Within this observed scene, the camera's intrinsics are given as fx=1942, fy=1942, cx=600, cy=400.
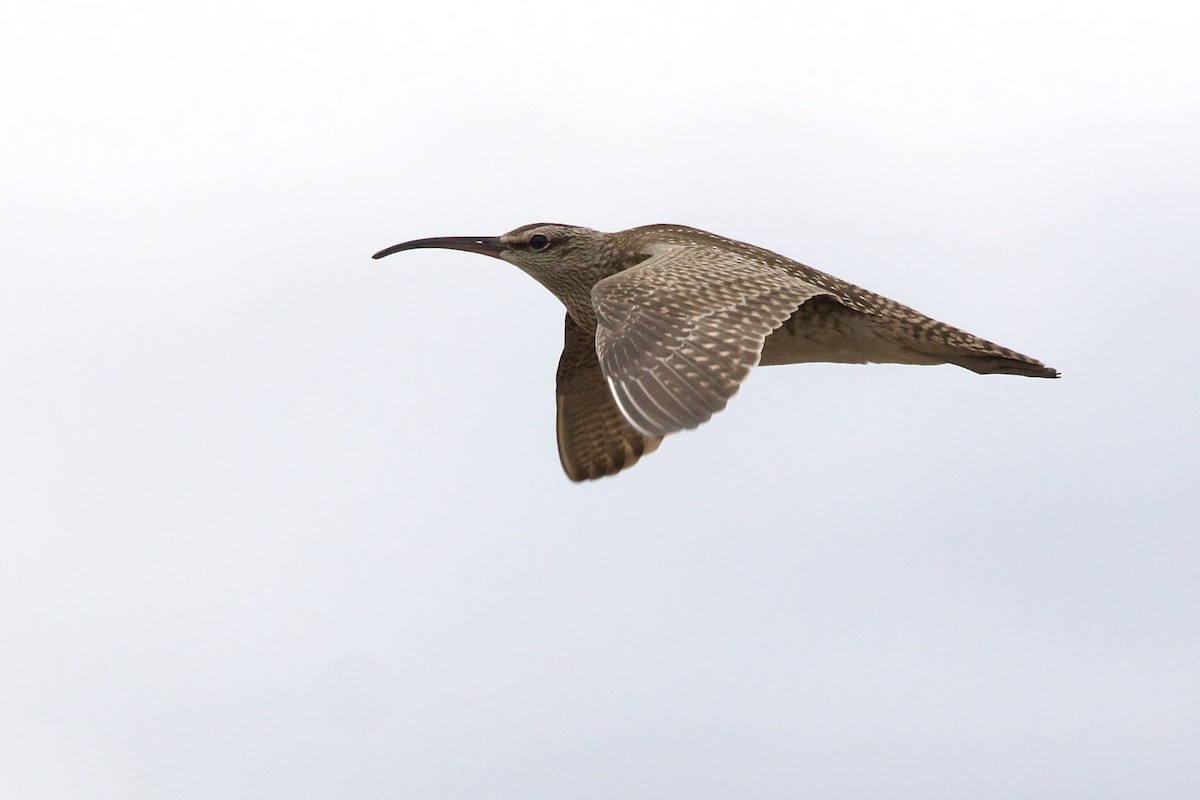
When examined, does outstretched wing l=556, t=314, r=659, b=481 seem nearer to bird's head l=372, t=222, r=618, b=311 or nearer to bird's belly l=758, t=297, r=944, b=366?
bird's head l=372, t=222, r=618, b=311

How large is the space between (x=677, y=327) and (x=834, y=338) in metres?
3.31

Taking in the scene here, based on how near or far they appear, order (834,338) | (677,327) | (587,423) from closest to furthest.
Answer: (677,327)
(834,338)
(587,423)

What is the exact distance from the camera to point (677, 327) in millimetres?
16266

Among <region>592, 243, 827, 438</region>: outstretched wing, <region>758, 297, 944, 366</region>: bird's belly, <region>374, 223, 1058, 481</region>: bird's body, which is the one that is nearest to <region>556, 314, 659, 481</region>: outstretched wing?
<region>374, 223, 1058, 481</region>: bird's body

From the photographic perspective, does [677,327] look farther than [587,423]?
No

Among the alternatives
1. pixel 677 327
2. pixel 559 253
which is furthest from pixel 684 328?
pixel 559 253

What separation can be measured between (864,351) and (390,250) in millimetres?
6079

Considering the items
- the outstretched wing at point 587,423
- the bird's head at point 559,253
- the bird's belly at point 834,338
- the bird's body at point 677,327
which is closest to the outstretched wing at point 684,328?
the bird's body at point 677,327

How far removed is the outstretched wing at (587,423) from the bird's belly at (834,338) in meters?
2.14

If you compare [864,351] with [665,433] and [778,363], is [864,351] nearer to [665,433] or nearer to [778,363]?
[778,363]

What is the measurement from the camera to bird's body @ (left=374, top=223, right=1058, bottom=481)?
608 inches

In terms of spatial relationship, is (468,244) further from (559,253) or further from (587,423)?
(587,423)

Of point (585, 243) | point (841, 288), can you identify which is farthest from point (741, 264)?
point (585, 243)

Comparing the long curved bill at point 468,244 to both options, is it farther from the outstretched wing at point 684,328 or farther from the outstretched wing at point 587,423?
the outstretched wing at point 684,328
